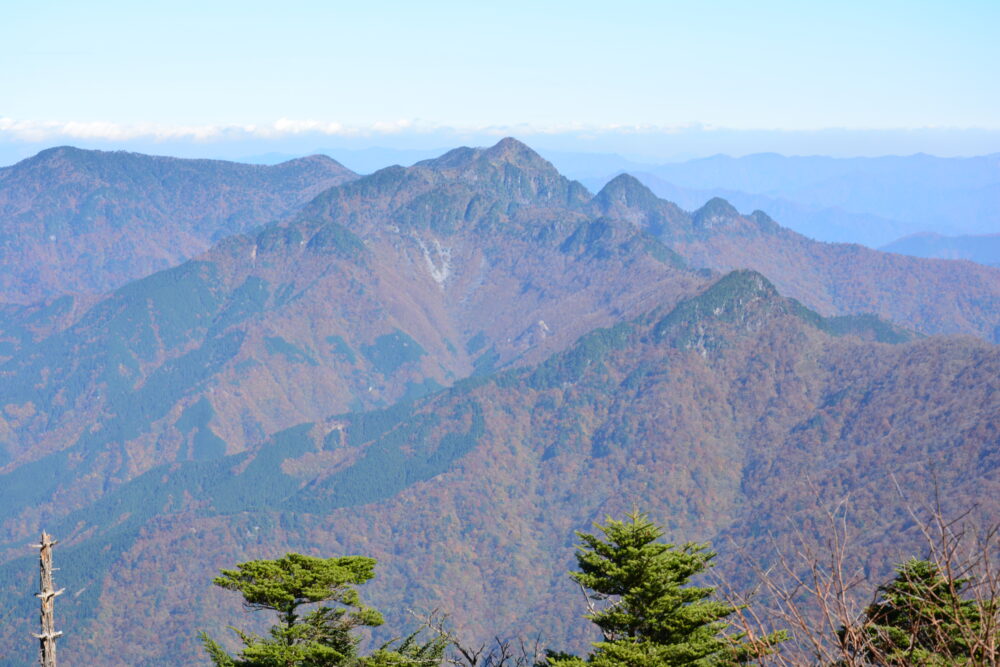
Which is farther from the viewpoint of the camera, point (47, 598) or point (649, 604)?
point (649, 604)

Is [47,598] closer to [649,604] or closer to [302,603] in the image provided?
[302,603]

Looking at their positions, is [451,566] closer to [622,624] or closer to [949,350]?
[949,350]

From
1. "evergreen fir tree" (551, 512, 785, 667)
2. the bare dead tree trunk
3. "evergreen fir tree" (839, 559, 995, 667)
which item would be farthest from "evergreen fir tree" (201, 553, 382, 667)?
"evergreen fir tree" (839, 559, 995, 667)

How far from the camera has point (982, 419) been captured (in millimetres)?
163625

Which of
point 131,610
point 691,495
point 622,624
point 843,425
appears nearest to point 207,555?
point 131,610

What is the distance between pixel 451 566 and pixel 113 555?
68108 mm

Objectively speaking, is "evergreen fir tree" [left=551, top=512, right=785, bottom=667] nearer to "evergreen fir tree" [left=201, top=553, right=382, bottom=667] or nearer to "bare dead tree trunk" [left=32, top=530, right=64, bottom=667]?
"evergreen fir tree" [left=201, top=553, right=382, bottom=667]

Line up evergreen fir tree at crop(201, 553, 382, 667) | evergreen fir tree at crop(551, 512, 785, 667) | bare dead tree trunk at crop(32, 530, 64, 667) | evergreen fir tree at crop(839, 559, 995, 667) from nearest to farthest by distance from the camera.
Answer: evergreen fir tree at crop(839, 559, 995, 667)
bare dead tree trunk at crop(32, 530, 64, 667)
evergreen fir tree at crop(551, 512, 785, 667)
evergreen fir tree at crop(201, 553, 382, 667)

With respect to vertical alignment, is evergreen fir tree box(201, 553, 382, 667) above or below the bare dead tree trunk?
below

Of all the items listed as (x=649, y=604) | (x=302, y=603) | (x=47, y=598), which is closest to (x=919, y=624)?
(x=649, y=604)

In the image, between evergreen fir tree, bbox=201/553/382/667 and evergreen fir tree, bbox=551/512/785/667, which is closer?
evergreen fir tree, bbox=551/512/785/667

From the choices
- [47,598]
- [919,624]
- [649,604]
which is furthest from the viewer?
[649,604]

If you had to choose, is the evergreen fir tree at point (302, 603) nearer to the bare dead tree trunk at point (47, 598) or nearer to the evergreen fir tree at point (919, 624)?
the bare dead tree trunk at point (47, 598)

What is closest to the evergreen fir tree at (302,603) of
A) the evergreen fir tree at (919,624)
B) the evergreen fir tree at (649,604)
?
the evergreen fir tree at (649,604)
